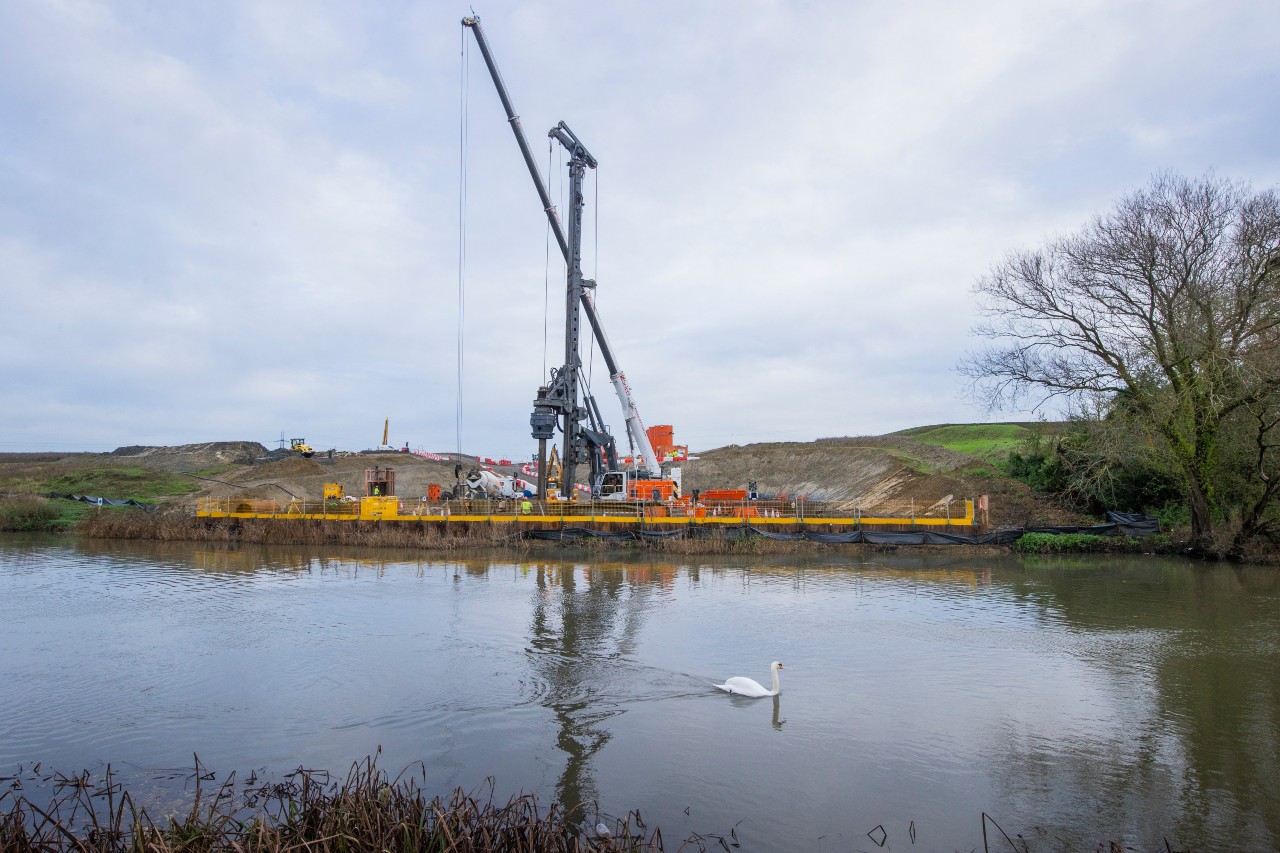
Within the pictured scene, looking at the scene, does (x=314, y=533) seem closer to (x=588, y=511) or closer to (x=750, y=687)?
(x=588, y=511)

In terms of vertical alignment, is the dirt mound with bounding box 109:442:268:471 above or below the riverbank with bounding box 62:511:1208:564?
above

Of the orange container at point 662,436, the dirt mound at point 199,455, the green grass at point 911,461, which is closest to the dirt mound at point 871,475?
the green grass at point 911,461

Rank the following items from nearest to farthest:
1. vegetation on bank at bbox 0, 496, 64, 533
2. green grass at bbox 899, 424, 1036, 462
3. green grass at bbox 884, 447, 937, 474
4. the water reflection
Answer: the water reflection, vegetation on bank at bbox 0, 496, 64, 533, green grass at bbox 884, 447, 937, 474, green grass at bbox 899, 424, 1036, 462

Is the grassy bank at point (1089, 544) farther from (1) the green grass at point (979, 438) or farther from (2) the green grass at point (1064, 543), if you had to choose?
(1) the green grass at point (979, 438)

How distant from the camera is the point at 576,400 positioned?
3391 cm

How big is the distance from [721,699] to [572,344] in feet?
82.0

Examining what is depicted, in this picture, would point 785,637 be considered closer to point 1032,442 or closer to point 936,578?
point 936,578

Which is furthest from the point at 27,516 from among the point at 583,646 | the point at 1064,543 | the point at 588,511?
the point at 1064,543

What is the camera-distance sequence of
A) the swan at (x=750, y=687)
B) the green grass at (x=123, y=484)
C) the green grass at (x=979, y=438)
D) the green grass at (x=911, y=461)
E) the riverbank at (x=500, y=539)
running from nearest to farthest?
the swan at (x=750, y=687)
the riverbank at (x=500, y=539)
the green grass at (x=911, y=461)
the green grass at (x=979, y=438)
the green grass at (x=123, y=484)

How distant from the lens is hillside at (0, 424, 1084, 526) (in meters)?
37.7

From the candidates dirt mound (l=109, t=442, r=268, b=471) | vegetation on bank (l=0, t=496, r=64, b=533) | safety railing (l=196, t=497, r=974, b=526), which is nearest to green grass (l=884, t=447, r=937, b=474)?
safety railing (l=196, t=497, r=974, b=526)

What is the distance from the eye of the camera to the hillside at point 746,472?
37719 mm

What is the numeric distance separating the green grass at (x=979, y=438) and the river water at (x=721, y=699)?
23.5m

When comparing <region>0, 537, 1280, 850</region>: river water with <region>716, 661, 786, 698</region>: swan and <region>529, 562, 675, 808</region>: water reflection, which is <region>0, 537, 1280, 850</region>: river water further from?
<region>716, 661, 786, 698</region>: swan
